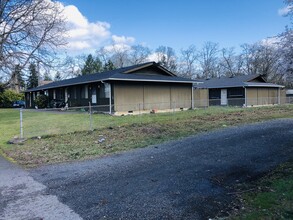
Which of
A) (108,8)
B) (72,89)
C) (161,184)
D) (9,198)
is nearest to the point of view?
(9,198)

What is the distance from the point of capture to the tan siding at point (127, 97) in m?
21.3

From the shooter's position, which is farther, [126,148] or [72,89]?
[72,89]

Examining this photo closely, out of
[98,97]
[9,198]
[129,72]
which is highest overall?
[129,72]

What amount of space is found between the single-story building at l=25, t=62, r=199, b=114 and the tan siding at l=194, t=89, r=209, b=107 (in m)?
3.95

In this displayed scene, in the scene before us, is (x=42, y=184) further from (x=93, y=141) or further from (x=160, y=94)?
(x=160, y=94)

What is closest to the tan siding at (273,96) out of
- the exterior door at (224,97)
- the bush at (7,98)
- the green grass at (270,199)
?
the exterior door at (224,97)

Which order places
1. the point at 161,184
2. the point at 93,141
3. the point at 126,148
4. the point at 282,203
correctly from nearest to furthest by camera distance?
1. the point at 282,203
2. the point at 161,184
3. the point at 126,148
4. the point at 93,141

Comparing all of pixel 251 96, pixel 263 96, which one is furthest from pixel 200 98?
pixel 263 96

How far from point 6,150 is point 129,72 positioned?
15.8m

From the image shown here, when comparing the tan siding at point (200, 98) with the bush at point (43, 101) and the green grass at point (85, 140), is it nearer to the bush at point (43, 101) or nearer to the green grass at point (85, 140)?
the green grass at point (85, 140)

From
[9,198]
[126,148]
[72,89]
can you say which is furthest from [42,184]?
[72,89]

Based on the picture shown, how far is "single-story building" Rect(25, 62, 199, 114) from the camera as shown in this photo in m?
21.5

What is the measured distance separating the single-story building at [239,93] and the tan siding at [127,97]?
9633mm

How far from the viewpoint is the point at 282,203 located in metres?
4.09
